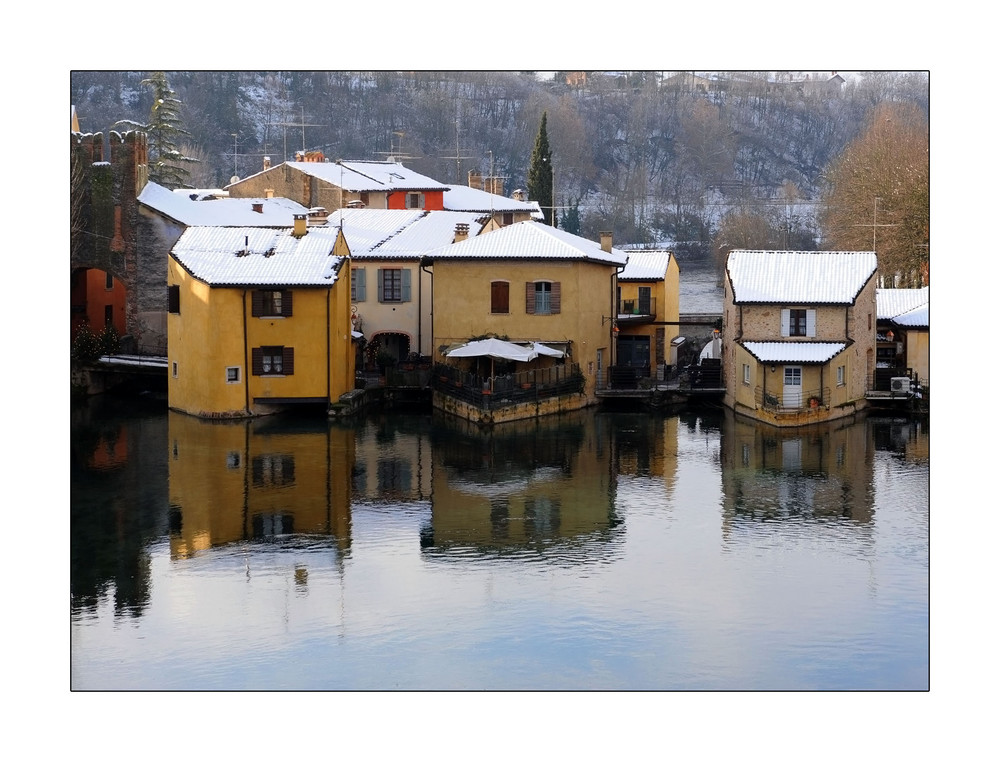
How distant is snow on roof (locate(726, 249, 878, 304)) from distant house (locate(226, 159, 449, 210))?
24.6 metres

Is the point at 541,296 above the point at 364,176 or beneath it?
beneath

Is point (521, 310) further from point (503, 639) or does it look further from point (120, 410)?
point (503, 639)

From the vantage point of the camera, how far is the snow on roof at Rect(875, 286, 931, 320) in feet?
156

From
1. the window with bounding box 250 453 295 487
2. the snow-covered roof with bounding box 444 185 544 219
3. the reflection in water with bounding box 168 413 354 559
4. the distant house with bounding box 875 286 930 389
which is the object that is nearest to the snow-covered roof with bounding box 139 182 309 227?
the snow-covered roof with bounding box 444 185 544 219

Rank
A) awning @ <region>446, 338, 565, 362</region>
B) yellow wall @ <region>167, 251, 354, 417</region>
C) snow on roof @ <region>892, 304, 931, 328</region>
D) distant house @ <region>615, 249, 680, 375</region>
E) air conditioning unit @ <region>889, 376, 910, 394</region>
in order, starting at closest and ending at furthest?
yellow wall @ <region>167, 251, 354, 417</region> < air conditioning unit @ <region>889, 376, 910, 394</region> < awning @ <region>446, 338, 565, 362</region> < snow on roof @ <region>892, 304, 931, 328</region> < distant house @ <region>615, 249, 680, 375</region>

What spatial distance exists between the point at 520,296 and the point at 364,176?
27.5 meters

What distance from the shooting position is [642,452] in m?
37.0

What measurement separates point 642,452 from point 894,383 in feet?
31.0

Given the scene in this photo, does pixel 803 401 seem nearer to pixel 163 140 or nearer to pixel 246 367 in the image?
pixel 246 367

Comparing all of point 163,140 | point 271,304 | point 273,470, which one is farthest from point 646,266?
point 163,140

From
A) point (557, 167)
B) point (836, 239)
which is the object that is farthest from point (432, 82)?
point (836, 239)

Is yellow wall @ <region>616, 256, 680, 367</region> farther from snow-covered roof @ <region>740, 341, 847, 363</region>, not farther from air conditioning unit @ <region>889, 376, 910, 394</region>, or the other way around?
air conditioning unit @ <region>889, 376, 910, 394</region>

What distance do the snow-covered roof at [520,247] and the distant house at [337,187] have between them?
61.5ft

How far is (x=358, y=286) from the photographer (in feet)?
159
